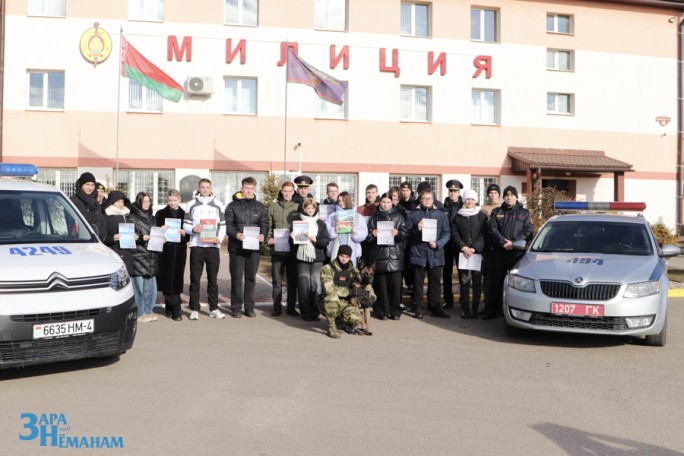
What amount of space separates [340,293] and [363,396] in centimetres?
290

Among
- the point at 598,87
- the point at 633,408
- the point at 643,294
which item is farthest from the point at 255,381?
the point at 598,87

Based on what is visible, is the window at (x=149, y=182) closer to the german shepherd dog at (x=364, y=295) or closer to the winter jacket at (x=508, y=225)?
the winter jacket at (x=508, y=225)

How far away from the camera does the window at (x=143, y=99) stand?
22234 mm

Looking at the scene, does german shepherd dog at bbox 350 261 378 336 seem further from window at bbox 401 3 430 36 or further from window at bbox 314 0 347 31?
window at bbox 401 3 430 36

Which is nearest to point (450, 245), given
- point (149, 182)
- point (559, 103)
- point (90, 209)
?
point (90, 209)

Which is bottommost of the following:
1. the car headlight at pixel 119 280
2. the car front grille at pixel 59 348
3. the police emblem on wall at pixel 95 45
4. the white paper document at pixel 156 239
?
the car front grille at pixel 59 348

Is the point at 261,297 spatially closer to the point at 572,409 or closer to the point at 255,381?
the point at 255,381

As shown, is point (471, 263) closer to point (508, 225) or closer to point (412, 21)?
point (508, 225)

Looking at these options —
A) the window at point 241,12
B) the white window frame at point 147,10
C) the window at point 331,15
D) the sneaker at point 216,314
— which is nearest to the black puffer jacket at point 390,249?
the sneaker at point 216,314

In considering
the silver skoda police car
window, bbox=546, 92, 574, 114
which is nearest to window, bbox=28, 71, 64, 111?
window, bbox=546, 92, 574, 114

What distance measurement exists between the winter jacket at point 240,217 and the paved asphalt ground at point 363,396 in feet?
5.38

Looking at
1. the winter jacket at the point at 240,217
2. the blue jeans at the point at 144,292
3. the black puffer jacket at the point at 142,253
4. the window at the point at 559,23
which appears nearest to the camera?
the black puffer jacket at the point at 142,253

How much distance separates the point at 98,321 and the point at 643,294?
5993 mm

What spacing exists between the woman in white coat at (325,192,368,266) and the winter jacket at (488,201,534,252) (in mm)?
1931
